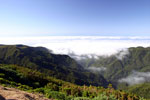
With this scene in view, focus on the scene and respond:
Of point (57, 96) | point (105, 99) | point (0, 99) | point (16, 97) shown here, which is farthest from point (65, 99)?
point (0, 99)

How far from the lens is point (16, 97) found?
419 inches

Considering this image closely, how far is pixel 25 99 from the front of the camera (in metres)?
10.6

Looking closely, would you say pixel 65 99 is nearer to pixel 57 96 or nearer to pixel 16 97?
pixel 57 96

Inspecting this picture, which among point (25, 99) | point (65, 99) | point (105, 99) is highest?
point (25, 99)

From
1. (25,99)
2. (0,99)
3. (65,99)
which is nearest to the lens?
(0,99)

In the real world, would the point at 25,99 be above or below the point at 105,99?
above

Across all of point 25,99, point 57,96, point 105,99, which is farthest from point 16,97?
point 105,99

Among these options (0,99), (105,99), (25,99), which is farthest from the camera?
(105,99)

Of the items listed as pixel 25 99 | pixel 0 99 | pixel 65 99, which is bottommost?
pixel 65 99

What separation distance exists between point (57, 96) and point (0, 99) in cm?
851

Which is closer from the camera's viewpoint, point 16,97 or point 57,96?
point 16,97

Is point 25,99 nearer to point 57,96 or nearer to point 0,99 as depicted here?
point 0,99

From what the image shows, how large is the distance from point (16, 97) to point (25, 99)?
0.97m

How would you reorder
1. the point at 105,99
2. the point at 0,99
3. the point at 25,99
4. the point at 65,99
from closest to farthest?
the point at 0,99, the point at 25,99, the point at 105,99, the point at 65,99
